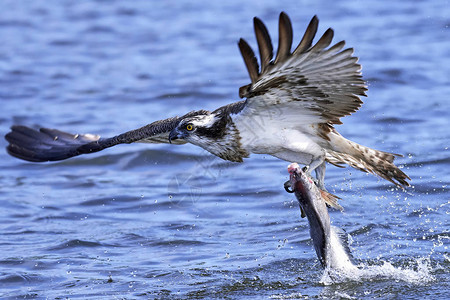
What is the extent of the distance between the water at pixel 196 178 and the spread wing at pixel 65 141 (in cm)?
85

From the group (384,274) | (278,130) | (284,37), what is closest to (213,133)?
(278,130)

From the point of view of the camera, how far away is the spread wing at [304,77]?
540 cm

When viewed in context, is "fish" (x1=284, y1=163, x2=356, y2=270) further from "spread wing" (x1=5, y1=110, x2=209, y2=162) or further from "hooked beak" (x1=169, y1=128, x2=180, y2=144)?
"spread wing" (x1=5, y1=110, x2=209, y2=162)

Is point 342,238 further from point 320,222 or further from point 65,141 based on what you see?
point 65,141

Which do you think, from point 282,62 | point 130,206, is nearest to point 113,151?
point 130,206

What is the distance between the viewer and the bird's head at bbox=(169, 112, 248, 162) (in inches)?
254

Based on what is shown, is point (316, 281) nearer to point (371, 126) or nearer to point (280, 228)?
point (280, 228)

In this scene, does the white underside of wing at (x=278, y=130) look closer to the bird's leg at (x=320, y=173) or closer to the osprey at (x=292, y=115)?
the osprey at (x=292, y=115)

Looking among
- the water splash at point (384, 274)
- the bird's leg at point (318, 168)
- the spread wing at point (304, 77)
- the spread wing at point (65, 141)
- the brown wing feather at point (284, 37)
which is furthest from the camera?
the spread wing at point (65, 141)

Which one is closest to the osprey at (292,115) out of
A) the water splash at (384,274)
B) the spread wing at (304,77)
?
the spread wing at (304,77)

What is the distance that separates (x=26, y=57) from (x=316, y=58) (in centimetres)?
1122

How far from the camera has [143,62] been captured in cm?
1504

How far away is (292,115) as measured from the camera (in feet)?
20.9

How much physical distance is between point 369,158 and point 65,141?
10.4 ft
